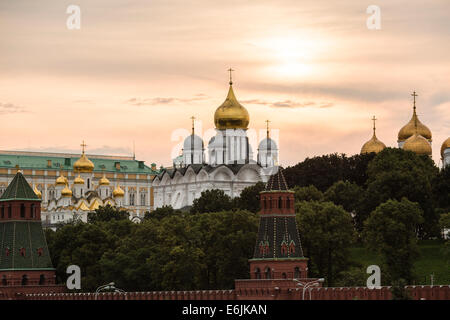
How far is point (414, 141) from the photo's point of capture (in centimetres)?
18200

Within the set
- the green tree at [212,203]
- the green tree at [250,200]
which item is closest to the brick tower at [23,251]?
the green tree at [250,200]

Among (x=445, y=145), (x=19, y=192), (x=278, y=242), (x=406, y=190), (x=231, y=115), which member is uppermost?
(x=231, y=115)

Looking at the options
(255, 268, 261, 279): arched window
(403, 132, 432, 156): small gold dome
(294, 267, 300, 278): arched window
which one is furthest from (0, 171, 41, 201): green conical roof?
(403, 132, 432, 156): small gold dome

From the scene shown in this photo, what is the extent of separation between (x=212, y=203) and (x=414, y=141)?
29.1m

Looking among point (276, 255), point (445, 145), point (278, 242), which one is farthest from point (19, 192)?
point (445, 145)

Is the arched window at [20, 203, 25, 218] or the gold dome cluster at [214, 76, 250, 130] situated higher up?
the gold dome cluster at [214, 76, 250, 130]

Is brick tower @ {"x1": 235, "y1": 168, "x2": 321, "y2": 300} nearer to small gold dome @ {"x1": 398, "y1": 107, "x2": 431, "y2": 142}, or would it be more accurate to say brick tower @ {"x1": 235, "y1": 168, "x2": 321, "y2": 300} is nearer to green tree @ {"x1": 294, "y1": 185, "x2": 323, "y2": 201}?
green tree @ {"x1": 294, "y1": 185, "x2": 323, "y2": 201}

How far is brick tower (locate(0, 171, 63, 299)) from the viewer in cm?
13171

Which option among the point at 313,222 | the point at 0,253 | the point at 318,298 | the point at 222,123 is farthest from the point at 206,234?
the point at 222,123

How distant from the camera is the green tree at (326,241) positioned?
124m

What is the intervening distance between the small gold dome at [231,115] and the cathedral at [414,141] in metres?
16.5

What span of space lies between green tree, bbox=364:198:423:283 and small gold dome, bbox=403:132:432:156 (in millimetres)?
47846

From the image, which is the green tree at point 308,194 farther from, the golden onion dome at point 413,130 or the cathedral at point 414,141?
the golden onion dome at point 413,130

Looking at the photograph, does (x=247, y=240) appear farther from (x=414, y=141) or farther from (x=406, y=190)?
(x=414, y=141)
